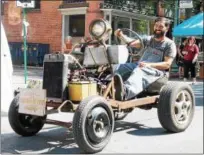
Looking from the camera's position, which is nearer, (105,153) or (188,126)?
(105,153)

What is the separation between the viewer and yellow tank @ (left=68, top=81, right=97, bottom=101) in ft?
17.5

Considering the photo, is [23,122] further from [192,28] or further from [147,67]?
[192,28]

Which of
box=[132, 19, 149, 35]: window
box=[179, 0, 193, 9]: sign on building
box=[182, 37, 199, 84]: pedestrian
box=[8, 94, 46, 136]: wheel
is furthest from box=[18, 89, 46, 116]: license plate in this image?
box=[132, 19, 149, 35]: window

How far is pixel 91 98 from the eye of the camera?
16.8 feet

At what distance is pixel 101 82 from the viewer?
5.75 m

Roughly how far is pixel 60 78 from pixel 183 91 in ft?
6.47

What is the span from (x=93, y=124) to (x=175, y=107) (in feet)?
5.33

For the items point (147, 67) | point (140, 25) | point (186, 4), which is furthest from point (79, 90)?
point (140, 25)

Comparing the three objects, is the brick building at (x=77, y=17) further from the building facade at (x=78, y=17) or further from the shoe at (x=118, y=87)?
the shoe at (x=118, y=87)

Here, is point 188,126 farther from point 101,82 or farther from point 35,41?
point 35,41

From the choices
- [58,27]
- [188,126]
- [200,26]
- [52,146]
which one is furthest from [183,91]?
[58,27]

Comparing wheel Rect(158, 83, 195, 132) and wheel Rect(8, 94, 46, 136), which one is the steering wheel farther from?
wheel Rect(8, 94, 46, 136)

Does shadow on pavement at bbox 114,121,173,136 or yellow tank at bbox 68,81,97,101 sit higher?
yellow tank at bbox 68,81,97,101

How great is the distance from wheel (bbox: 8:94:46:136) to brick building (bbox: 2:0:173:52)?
624 inches
